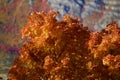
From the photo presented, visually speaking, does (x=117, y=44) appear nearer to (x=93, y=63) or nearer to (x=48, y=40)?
(x=93, y=63)

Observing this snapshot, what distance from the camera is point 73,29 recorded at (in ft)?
152

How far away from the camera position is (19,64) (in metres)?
45.5

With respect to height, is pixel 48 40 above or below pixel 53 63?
above

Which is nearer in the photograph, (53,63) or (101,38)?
(53,63)

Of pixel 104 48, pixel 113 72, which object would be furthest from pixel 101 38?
pixel 113 72

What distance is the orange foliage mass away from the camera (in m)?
42.7

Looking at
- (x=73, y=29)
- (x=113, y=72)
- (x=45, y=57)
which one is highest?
(x=73, y=29)

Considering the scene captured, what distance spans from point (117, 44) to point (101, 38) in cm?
209

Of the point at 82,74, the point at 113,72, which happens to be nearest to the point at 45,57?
the point at 82,74

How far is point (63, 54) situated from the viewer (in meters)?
44.8

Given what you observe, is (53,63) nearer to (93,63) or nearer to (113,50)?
(93,63)

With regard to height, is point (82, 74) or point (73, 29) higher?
point (73, 29)

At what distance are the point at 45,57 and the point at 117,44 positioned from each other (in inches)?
328

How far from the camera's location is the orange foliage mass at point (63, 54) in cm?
4272
